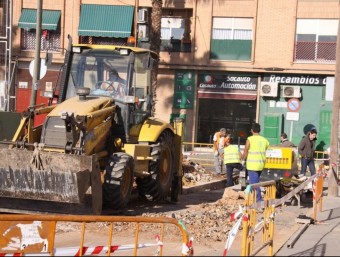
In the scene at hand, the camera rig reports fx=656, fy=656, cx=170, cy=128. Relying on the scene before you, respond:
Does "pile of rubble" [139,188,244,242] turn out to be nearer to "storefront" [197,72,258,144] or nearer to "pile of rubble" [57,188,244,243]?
"pile of rubble" [57,188,244,243]

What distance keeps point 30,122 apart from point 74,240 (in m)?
3.25

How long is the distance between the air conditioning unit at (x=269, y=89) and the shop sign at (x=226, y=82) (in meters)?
0.53

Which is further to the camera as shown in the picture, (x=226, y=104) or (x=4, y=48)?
(x=226, y=104)

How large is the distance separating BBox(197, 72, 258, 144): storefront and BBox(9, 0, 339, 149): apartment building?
0.16ft

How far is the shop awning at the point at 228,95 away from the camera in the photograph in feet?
107

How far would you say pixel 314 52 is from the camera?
31734 millimetres

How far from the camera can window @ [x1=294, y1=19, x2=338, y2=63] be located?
31.5m

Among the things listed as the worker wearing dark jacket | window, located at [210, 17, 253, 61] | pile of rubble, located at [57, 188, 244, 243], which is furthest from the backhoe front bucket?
window, located at [210, 17, 253, 61]

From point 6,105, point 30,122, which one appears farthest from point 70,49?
point 6,105

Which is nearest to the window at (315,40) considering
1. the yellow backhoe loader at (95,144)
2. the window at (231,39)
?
the window at (231,39)

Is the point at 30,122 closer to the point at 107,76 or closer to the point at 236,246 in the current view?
the point at 107,76

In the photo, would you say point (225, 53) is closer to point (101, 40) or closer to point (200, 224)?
point (101, 40)

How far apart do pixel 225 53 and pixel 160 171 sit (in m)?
20.1

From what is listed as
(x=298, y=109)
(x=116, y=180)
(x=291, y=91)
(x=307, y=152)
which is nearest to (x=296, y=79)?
(x=291, y=91)
